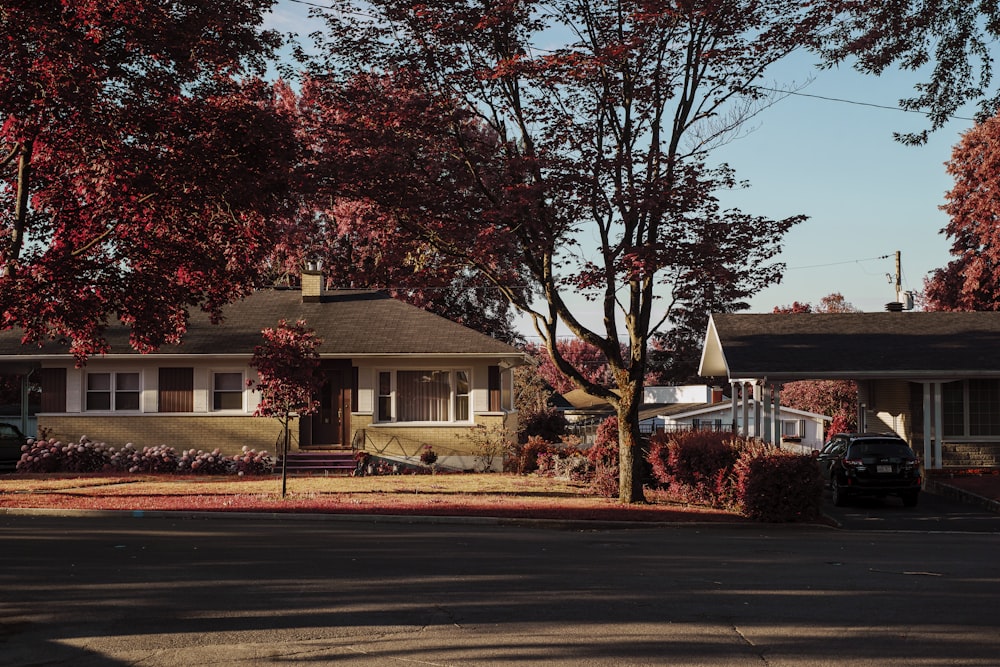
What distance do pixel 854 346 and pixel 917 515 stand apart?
30.8ft

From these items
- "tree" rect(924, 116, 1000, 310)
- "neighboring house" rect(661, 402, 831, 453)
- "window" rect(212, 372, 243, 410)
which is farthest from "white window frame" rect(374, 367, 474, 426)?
"tree" rect(924, 116, 1000, 310)

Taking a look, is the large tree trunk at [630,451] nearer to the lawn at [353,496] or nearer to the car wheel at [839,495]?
the lawn at [353,496]

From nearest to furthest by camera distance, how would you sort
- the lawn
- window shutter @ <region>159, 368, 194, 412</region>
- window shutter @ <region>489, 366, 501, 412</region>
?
the lawn, window shutter @ <region>489, 366, 501, 412</region>, window shutter @ <region>159, 368, 194, 412</region>

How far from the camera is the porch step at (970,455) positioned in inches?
1161

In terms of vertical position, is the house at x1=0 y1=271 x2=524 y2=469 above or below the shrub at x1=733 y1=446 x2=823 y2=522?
above

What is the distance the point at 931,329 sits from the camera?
32031 millimetres

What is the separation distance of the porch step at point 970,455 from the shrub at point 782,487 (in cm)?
1251

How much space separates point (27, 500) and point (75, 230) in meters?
5.61

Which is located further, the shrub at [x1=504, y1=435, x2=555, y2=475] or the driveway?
the shrub at [x1=504, y1=435, x2=555, y2=475]

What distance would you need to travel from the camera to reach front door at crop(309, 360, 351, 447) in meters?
31.2

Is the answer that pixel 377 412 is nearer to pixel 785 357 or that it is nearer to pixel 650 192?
pixel 785 357

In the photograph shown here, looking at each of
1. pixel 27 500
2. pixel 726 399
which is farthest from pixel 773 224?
pixel 726 399

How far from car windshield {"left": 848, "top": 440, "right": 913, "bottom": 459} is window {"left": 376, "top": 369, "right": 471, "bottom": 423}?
12107 mm

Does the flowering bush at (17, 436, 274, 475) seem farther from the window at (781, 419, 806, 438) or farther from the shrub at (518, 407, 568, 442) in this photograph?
the window at (781, 419, 806, 438)
